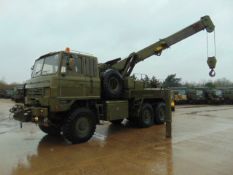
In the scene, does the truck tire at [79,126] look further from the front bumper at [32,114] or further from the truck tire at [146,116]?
the truck tire at [146,116]

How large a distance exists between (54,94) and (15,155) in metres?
1.87

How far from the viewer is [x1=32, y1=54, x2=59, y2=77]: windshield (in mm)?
8008

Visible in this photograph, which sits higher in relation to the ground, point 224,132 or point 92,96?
point 92,96

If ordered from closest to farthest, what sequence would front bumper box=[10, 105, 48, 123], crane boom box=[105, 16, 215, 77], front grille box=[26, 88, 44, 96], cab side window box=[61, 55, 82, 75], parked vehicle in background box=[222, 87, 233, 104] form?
front bumper box=[10, 105, 48, 123] < front grille box=[26, 88, 44, 96] < cab side window box=[61, 55, 82, 75] < crane boom box=[105, 16, 215, 77] < parked vehicle in background box=[222, 87, 233, 104]

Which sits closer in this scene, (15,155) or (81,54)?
(15,155)

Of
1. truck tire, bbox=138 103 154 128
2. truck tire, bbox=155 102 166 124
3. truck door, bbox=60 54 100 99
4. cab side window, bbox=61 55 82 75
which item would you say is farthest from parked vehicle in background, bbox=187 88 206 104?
cab side window, bbox=61 55 82 75

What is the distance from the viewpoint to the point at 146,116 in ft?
37.1

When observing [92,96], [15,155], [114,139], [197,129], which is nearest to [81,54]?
[92,96]

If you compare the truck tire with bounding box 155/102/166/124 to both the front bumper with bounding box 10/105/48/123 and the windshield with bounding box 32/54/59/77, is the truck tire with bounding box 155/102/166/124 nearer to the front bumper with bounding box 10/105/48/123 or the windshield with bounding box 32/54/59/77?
the windshield with bounding box 32/54/59/77

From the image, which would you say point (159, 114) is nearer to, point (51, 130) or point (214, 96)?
point (51, 130)

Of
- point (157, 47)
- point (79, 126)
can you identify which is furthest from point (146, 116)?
point (79, 126)

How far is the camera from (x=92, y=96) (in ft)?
28.6

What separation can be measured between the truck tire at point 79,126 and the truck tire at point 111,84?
121 cm

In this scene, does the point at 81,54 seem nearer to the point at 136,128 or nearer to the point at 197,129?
the point at 136,128
